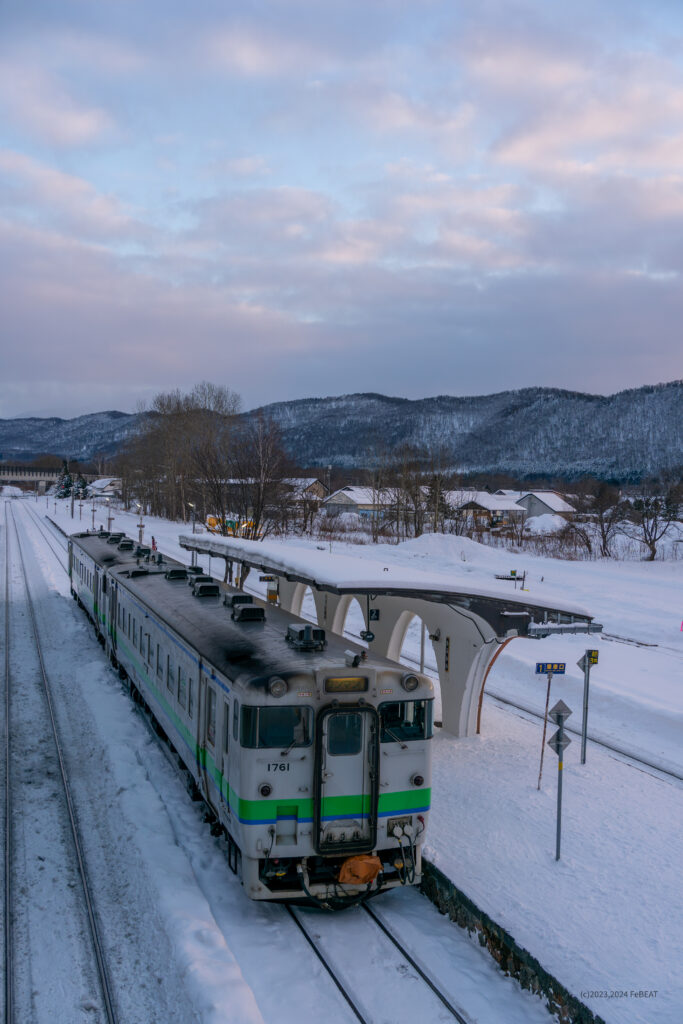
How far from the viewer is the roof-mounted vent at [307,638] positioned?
978cm

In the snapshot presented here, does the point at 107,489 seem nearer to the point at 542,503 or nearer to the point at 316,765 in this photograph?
the point at 542,503

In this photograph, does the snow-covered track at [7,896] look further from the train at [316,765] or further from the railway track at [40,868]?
the train at [316,765]

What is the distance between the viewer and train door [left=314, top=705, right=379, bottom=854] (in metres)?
8.65

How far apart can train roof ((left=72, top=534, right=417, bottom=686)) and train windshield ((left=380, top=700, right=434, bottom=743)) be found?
0.52 meters

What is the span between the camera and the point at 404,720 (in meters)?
9.11

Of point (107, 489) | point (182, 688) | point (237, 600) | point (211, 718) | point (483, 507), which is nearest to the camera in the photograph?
point (211, 718)

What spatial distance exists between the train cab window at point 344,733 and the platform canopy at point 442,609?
9.56 ft

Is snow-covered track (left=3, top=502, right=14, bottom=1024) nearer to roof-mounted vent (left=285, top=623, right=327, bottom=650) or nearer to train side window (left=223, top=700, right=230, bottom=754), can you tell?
train side window (left=223, top=700, right=230, bottom=754)

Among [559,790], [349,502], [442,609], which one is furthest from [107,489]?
[559,790]

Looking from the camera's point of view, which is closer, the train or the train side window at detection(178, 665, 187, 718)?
the train

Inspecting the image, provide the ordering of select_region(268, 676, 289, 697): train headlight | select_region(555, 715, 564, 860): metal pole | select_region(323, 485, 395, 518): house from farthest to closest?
select_region(323, 485, 395, 518): house, select_region(555, 715, 564, 860): metal pole, select_region(268, 676, 289, 697): train headlight

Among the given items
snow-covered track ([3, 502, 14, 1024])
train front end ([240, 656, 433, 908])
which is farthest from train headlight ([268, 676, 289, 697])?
snow-covered track ([3, 502, 14, 1024])

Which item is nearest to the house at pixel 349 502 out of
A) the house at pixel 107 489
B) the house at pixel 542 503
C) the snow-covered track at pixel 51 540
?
the house at pixel 542 503

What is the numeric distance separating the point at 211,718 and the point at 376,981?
377cm
